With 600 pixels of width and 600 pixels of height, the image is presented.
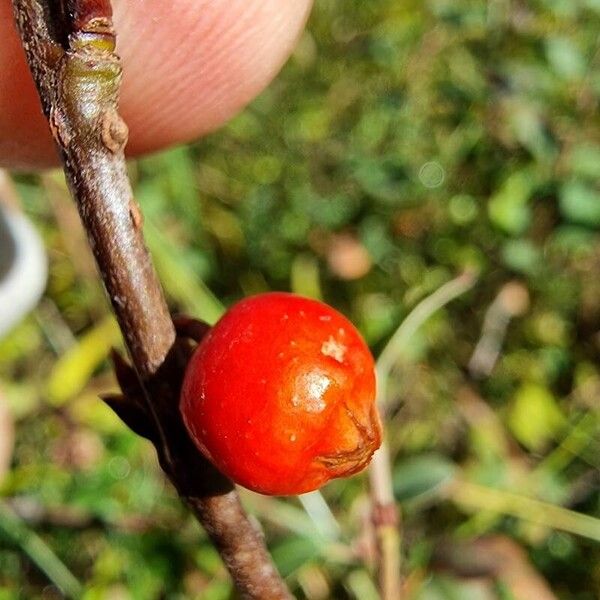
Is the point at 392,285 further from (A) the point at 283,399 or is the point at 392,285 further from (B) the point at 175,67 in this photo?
(A) the point at 283,399

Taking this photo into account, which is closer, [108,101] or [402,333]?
[108,101]

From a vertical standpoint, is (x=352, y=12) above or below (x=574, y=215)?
above

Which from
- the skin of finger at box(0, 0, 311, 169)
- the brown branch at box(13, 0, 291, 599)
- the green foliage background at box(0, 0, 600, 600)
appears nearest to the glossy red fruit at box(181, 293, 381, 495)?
the brown branch at box(13, 0, 291, 599)

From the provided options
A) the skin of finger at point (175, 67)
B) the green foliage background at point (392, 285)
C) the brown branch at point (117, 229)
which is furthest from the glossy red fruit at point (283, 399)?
the green foliage background at point (392, 285)

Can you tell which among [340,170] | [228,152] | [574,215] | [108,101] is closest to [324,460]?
[108,101]

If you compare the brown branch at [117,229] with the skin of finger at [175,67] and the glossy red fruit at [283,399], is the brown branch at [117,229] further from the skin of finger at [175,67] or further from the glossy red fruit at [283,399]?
the skin of finger at [175,67]

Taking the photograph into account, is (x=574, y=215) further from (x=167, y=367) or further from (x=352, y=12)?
(x=167, y=367)
